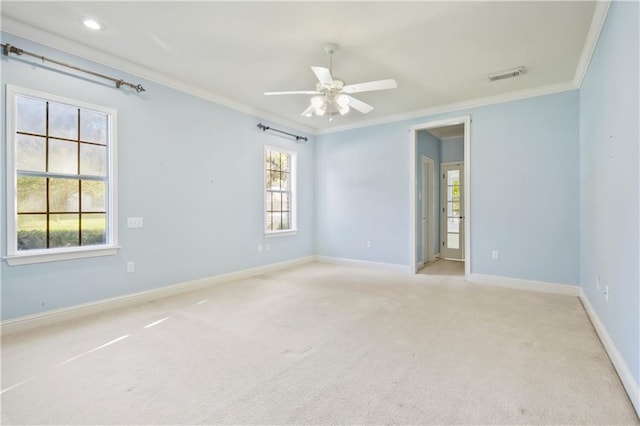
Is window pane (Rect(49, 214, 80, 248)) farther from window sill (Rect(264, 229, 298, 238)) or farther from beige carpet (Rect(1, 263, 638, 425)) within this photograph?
window sill (Rect(264, 229, 298, 238))

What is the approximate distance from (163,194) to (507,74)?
464 cm

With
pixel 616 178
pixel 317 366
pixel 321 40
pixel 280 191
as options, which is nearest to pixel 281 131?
pixel 280 191

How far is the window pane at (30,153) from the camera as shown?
9.64 ft

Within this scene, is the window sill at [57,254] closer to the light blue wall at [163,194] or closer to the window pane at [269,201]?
the light blue wall at [163,194]

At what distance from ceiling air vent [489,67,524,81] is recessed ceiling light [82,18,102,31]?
4381 mm

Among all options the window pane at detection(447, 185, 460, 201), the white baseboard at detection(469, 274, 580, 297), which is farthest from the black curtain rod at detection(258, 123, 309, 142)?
the white baseboard at detection(469, 274, 580, 297)

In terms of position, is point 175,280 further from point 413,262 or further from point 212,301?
point 413,262

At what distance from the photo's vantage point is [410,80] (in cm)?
407

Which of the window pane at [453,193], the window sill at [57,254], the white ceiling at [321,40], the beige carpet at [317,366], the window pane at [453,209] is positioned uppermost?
the white ceiling at [321,40]

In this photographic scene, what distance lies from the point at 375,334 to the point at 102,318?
2793mm

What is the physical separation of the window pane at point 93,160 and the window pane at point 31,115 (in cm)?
37

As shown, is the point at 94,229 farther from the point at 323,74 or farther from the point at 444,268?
the point at 444,268

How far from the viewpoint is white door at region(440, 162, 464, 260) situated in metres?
7.11

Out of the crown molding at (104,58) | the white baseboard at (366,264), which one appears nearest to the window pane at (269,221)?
the white baseboard at (366,264)
